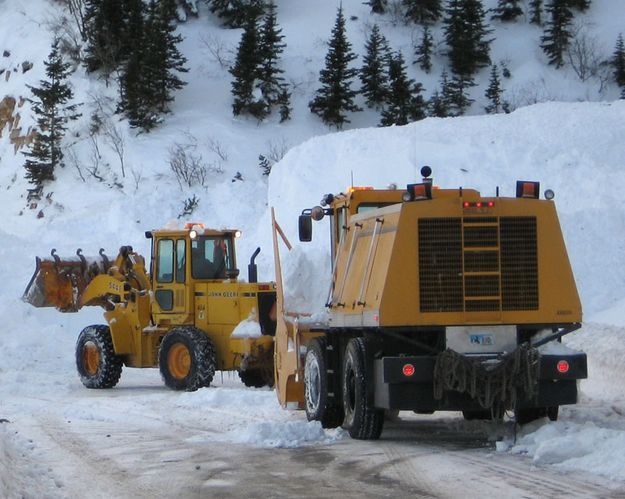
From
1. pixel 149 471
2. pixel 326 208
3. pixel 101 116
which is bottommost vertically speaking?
pixel 149 471

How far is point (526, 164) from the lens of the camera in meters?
32.2

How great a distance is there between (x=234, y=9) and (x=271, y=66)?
7266 mm

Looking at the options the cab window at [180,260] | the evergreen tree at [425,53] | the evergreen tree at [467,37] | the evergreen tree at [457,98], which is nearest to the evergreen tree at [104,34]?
the evergreen tree at [425,53]

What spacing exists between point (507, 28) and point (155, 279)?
45.0 m

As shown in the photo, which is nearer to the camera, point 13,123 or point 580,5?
point 13,123

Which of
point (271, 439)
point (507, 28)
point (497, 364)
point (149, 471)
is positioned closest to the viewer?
point (149, 471)

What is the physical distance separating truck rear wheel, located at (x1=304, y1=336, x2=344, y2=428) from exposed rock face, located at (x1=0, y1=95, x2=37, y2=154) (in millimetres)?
41939

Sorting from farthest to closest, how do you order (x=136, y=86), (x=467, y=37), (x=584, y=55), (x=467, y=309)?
(x=584, y=55)
(x=467, y=37)
(x=136, y=86)
(x=467, y=309)

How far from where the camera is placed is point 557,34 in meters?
57.4

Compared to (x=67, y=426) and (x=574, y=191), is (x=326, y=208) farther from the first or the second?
(x=574, y=191)

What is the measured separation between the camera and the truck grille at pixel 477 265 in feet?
36.6

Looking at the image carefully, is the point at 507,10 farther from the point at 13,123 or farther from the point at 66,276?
the point at 66,276

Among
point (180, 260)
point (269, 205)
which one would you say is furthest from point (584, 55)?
point (180, 260)

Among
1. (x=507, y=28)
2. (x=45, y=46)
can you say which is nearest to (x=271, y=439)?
(x=45, y=46)
